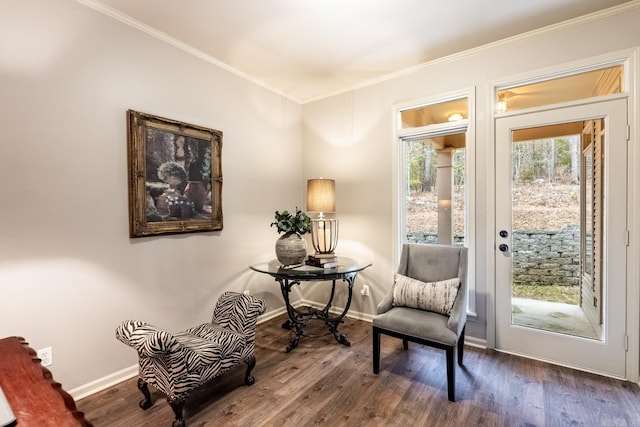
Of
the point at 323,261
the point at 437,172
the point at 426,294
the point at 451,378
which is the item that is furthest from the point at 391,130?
the point at 451,378

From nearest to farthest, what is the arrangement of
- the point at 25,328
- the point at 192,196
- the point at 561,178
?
1. the point at 25,328
2. the point at 561,178
3. the point at 192,196

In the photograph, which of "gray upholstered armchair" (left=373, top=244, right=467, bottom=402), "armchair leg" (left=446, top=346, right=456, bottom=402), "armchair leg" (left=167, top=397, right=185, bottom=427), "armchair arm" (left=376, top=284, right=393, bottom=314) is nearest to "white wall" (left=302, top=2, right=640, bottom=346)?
"gray upholstered armchair" (left=373, top=244, right=467, bottom=402)

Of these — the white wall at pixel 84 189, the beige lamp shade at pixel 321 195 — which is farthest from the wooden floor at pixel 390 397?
the beige lamp shade at pixel 321 195

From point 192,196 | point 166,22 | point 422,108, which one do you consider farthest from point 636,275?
point 166,22

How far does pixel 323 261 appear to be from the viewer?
288 centimetres

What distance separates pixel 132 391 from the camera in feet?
7.09

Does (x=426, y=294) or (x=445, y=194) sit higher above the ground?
(x=445, y=194)

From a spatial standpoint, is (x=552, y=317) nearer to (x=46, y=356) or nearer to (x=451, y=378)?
(x=451, y=378)

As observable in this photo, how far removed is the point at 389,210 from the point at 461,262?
0.98 meters

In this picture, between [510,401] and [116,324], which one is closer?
[510,401]

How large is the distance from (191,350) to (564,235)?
116 inches

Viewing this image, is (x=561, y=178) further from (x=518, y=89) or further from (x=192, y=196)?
(x=192, y=196)

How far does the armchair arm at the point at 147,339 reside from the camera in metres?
1.67

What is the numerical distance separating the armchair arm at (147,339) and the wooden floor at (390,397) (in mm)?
510
